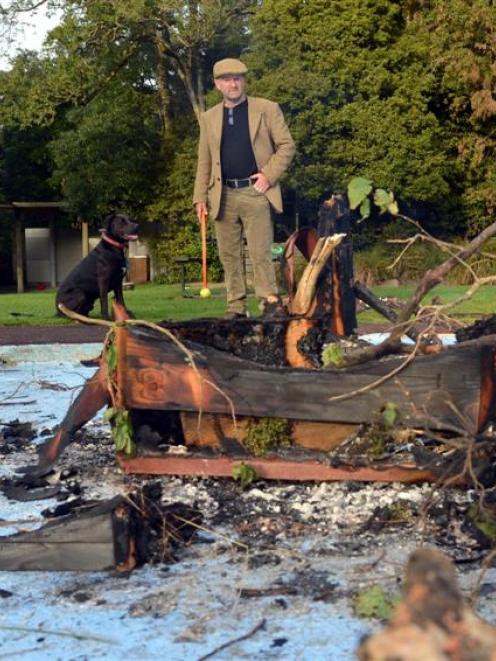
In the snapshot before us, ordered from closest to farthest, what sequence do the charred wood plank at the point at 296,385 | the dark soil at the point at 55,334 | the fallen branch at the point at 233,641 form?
the fallen branch at the point at 233,641
the charred wood plank at the point at 296,385
the dark soil at the point at 55,334

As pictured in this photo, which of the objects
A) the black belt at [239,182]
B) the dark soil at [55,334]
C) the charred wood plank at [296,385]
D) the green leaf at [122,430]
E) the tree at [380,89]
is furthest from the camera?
the tree at [380,89]

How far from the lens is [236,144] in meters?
6.20

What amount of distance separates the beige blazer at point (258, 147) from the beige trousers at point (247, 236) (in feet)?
0.27

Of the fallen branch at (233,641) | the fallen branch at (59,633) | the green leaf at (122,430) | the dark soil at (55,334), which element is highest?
the green leaf at (122,430)

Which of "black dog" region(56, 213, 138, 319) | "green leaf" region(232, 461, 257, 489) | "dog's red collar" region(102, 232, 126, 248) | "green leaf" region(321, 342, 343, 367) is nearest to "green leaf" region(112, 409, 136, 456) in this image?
"green leaf" region(232, 461, 257, 489)

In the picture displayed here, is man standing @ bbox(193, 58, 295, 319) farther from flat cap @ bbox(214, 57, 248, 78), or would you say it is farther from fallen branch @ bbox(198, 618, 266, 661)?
fallen branch @ bbox(198, 618, 266, 661)

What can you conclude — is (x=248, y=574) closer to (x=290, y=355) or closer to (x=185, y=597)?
(x=185, y=597)

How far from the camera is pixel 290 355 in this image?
138 inches

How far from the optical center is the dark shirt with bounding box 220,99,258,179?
244 inches

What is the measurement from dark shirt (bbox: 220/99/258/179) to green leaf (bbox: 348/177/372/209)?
357cm

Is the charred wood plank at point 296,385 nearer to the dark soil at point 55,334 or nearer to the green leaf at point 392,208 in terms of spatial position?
the green leaf at point 392,208

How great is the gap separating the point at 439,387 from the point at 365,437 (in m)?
0.29

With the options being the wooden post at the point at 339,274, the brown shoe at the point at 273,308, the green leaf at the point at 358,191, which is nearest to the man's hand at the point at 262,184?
the wooden post at the point at 339,274

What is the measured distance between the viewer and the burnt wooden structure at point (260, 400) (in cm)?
288
